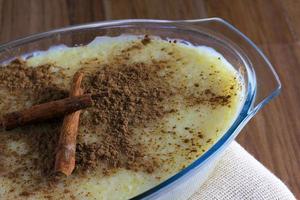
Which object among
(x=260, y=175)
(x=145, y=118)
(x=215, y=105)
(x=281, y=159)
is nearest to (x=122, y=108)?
(x=145, y=118)

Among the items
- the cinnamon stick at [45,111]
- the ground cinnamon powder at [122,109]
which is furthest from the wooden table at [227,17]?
the cinnamon stick at [45,111]

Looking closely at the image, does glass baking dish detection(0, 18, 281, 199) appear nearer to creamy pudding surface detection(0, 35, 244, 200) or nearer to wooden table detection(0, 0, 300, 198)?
creamy pudding surface detection(0, 35, 244, 200)

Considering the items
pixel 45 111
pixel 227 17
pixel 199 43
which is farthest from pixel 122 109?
pixel 227 17

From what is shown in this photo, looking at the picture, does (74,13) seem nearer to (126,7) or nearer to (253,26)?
(126,7)

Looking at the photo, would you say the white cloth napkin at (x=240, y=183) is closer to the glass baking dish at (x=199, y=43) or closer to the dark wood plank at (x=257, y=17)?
the glass baking dish at (x=199, y=43)

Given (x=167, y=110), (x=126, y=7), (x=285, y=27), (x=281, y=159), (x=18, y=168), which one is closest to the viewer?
(x=18, y=168)

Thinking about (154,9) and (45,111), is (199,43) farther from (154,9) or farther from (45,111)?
(154,9)

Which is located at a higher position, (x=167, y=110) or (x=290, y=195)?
(x=167, y=110)
